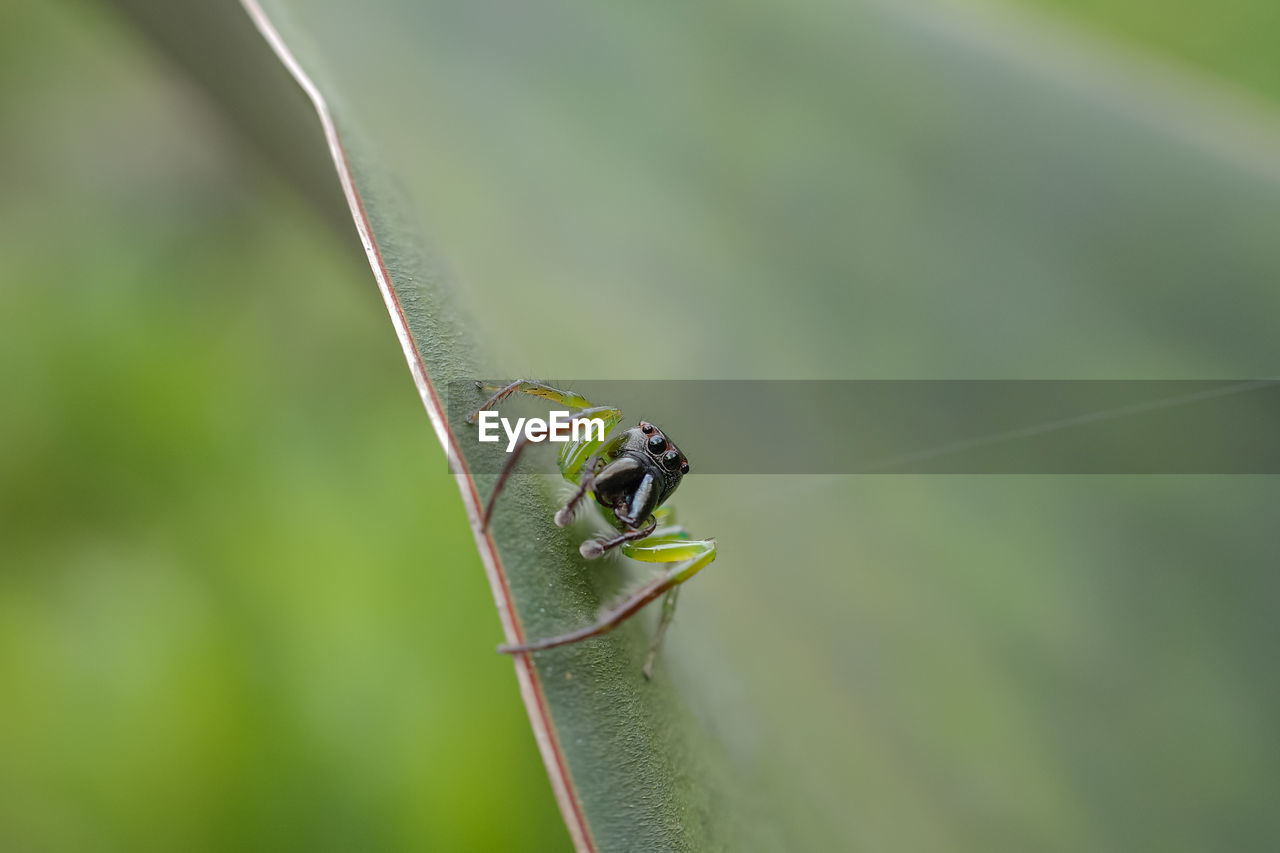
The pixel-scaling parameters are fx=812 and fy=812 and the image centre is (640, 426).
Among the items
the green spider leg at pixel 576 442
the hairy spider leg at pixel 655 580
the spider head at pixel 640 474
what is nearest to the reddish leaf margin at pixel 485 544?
the hairy spider leg at pixel 655 580

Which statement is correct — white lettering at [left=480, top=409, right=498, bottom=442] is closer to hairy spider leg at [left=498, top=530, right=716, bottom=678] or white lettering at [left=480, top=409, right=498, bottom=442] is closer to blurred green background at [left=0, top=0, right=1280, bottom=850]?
hairy spider leg at [left=498, top=530, right=716, bottom=678]

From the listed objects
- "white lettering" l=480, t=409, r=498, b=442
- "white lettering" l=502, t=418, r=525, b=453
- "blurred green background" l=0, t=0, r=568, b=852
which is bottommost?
"blurred green background" l=0, t=0, r=568, b=852

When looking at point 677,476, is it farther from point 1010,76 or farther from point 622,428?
point 1010,76

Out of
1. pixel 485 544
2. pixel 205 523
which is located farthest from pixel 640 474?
pixel 205 523

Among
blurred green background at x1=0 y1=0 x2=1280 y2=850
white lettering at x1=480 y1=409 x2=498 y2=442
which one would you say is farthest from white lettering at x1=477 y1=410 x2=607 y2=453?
blurred green background at x1=0 y1=0 x2=1280 y2=850

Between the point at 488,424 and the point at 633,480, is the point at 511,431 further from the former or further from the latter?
the point at 633,480
